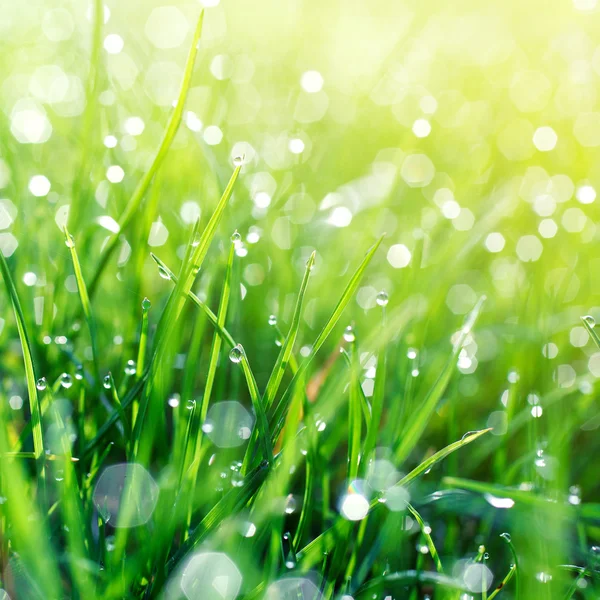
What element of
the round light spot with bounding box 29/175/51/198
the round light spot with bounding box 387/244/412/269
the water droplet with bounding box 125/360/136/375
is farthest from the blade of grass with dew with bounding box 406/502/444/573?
the round light spot with bounding box 29/175/51/198

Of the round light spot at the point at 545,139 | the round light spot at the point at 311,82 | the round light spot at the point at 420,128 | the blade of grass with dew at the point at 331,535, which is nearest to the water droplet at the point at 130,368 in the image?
the blade of grass with dew at the point at 331,535

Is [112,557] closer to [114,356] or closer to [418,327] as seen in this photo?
[114,356]

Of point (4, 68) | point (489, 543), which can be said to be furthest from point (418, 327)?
point (4, 68)

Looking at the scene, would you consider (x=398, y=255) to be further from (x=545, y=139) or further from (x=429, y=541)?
(x=545, y=139)

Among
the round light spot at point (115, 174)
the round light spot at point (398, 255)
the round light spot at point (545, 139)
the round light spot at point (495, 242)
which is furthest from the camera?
the round light spot at point (545, 139)

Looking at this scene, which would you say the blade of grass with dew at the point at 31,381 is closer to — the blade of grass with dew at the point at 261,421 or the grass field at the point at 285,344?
the grass field at the point at 285,344
